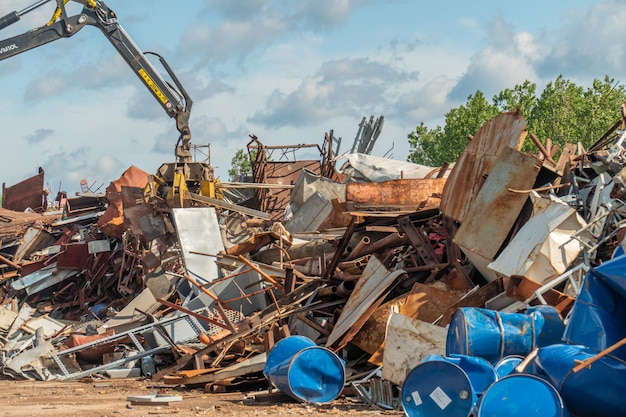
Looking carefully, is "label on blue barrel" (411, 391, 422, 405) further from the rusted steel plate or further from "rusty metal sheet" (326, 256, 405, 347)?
the rusted steel plate

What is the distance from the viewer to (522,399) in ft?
16.8

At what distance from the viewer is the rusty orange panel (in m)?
14.8

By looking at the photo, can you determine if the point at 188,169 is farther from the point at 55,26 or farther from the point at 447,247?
the point at 447,247

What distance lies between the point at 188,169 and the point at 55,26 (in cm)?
474

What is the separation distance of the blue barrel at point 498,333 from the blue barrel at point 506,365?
29cm

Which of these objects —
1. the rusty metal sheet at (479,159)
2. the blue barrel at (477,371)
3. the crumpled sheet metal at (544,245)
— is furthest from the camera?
the rusty metal sheet at (479,159)

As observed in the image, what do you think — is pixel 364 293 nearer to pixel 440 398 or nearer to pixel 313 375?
pixel 313 375

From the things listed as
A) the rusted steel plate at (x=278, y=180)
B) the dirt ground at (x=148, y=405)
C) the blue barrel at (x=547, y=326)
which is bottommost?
the dirt ground at (x=148, y=405)

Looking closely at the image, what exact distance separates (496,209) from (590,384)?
4.66 meters

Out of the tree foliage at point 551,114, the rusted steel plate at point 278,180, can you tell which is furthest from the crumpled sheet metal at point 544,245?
the tree foliage at point 551,114

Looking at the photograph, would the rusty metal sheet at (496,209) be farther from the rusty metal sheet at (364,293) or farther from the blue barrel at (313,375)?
the blue barrel at (313,375)

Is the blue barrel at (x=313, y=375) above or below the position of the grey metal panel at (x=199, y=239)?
below

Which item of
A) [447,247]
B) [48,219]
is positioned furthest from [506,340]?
[48,219]

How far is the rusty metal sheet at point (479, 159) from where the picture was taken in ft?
34.3
